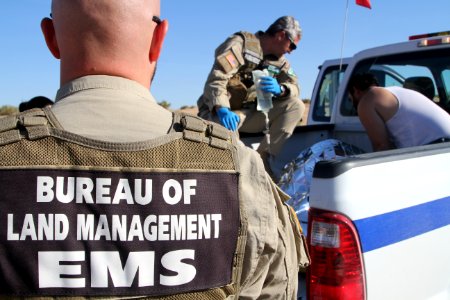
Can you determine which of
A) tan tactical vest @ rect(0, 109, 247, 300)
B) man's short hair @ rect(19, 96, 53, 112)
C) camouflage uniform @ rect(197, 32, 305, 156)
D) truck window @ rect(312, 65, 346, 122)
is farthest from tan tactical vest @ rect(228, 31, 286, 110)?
tan tactical vest @ rect(0, 109, 247, 300)

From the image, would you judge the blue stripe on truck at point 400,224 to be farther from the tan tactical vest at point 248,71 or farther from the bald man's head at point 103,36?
the tan tactical vest at point 248,71

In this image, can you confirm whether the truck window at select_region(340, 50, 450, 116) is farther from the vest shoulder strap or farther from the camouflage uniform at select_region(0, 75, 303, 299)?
the camouflage uniform at select_region(0, 75, 303, 299)

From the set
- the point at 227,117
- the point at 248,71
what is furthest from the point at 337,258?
the point at 248,71

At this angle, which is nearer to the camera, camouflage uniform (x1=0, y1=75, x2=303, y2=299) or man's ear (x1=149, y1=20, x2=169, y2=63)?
camouflage uniform (x1=0, y1=75, x2=303, y2=299)

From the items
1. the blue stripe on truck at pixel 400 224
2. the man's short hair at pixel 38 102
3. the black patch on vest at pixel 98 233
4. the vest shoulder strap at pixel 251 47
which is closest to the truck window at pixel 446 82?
the vest shoulder strap at pixel 251 47

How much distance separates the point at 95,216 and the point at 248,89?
12.2 feet

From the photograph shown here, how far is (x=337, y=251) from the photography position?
6.06ft

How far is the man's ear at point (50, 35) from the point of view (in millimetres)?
1328

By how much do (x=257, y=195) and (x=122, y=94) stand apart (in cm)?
42

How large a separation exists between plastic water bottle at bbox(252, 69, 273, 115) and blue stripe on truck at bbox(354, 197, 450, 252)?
8.61ft

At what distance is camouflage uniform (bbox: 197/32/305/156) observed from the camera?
437cm

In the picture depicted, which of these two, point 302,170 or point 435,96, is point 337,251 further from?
point 435,96

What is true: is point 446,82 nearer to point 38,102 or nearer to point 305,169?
point 305,169

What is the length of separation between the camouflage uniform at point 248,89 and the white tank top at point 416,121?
1147 mm
